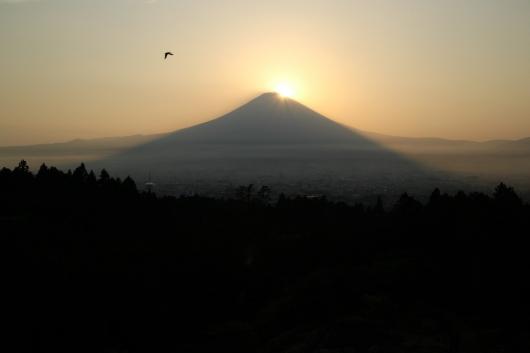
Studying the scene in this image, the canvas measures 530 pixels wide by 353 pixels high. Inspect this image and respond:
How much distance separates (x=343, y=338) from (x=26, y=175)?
111 ft

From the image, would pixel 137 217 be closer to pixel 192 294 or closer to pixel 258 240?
pixel 258 240

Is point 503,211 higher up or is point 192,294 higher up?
point 503,211

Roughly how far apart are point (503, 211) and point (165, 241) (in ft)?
71.2

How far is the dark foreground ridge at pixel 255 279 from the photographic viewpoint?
2789 cm

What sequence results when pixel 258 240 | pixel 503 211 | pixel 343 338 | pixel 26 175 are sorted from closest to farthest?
1. pixel 343 338
2. pixel 503 211
3. pixel 258 240
4. pixel 26 175

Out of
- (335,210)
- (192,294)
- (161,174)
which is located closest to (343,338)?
(192,294)

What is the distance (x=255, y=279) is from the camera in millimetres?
37594

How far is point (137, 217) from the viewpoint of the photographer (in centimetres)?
4584

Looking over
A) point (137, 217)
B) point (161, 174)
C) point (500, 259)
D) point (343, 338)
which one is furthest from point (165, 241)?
point (161, 174)

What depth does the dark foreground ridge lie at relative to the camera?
2789 centimetres

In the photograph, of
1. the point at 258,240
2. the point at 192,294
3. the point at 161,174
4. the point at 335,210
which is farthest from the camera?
the point at 161,174

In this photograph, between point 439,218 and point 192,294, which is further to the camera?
point 439,218

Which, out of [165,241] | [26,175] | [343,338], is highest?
[26,175]

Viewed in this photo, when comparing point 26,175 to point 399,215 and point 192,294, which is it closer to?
point 192,294
